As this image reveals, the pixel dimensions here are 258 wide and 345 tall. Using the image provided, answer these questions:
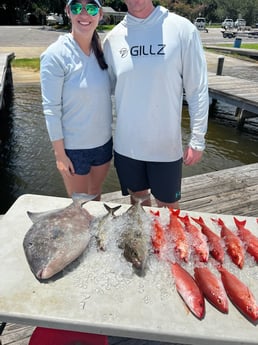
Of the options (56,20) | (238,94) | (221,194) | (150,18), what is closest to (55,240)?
(150,18)

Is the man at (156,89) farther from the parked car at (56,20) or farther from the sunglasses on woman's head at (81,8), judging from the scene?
the parked car at (56,20)

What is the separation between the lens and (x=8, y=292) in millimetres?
1669

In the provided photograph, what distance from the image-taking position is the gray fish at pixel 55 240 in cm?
175

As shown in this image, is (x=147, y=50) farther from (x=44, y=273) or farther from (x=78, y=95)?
(x=44, y=273)

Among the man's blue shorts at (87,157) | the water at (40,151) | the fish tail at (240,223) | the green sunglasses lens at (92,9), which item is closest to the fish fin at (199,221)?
the fish tail at (240,223)

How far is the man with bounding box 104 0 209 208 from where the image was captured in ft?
7.94

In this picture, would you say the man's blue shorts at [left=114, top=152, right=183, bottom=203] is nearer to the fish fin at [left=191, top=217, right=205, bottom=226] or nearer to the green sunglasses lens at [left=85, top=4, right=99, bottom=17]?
the fish fin at [left=191, top=217, right=205, bottom=226]

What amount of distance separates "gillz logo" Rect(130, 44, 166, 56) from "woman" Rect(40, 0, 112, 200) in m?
→ 0.28

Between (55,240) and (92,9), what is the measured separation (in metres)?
1.65

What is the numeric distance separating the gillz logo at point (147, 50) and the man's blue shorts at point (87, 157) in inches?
31.1

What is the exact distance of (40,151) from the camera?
27.1 ft

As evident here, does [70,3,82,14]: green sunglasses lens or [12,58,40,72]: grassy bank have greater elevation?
[70,3,82,14]: green sunglasses lens

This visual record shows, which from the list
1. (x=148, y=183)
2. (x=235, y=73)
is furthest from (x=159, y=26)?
(x=235, y=73)

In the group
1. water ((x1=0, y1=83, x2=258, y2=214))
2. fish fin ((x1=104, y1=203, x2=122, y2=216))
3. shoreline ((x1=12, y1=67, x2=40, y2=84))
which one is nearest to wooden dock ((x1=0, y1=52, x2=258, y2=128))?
water ((x1=0, y1=83, x2=258, y2=214))
